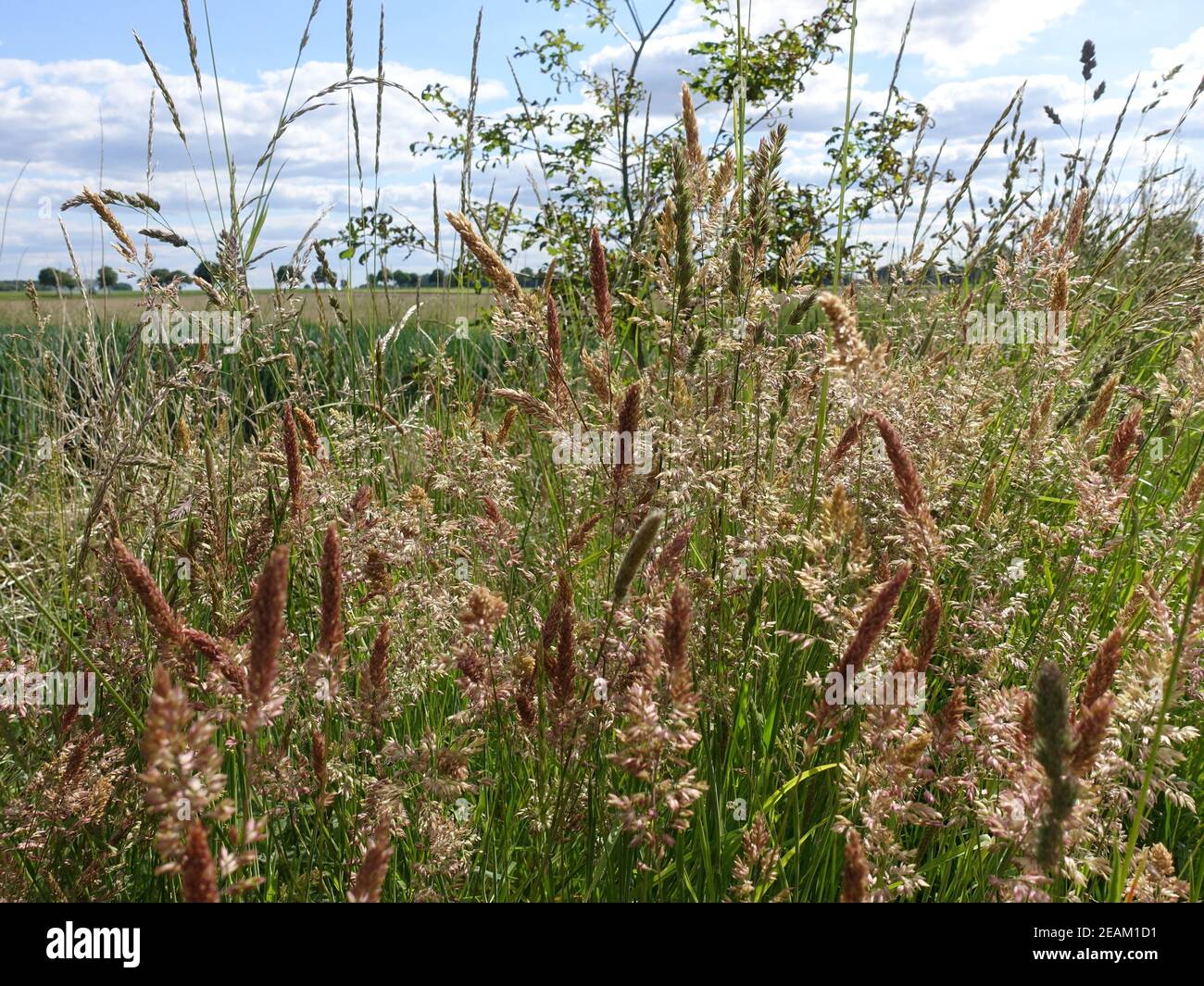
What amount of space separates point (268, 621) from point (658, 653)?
17.1 inches

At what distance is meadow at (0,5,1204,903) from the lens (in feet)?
3.24

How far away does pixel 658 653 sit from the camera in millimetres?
959

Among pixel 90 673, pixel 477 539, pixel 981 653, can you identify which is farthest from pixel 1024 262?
pixel 90 673

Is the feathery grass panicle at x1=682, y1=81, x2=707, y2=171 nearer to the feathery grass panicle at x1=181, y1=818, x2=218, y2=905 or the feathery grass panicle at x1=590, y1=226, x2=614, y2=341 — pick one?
the feathery grass panicle at x1=590, y1=226, x2=614, y2=341

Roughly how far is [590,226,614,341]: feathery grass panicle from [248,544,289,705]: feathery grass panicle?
2.53 feet

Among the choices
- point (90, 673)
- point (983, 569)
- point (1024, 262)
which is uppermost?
point (1024, 262)

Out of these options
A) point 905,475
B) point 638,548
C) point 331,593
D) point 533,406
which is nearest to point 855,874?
point 638,548

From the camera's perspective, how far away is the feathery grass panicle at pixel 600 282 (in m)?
1.33

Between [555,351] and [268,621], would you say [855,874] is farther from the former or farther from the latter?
[555,351]

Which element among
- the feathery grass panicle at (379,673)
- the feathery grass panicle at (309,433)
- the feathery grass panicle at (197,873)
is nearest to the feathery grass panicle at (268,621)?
the feathery grass panicle at (197,873)

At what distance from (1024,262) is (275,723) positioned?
190cm

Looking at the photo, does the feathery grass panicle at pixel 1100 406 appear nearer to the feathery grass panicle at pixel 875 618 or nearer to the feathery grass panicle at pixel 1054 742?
the feathery grass panicle at pixel 875 618
